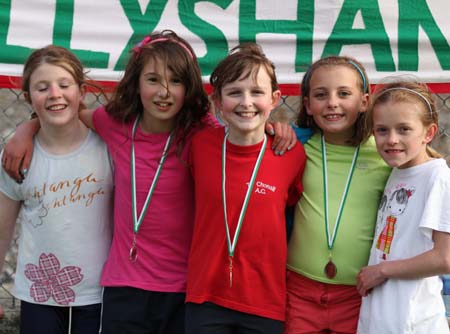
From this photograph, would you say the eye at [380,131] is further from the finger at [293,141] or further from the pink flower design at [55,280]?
the pink flower design at [55,280]

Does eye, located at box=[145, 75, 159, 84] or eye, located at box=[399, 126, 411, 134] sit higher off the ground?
eye, located at box=[145, 75, 159, 84]

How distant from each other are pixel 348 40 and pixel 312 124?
0.96m

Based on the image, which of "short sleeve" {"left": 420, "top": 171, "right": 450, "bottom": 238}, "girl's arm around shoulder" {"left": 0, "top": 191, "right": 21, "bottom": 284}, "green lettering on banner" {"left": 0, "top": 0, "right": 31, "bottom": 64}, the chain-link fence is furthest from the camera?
the chain-link fence

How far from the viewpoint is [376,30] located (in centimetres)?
324

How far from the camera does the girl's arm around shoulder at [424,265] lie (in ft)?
6.47

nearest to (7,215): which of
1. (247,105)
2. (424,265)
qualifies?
(247,105)

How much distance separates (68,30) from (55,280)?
4.68 feet

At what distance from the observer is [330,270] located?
7.16 ft

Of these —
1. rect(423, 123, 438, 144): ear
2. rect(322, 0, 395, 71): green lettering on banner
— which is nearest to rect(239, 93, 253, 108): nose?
rect(423, 123, 438, 144): ear

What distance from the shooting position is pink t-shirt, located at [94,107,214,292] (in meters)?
2.26

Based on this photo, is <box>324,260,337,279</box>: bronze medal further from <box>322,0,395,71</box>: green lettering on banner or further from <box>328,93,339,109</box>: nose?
<box>322,0,395,71</box>: green lettering on banner

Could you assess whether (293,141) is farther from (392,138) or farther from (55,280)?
(55,280)

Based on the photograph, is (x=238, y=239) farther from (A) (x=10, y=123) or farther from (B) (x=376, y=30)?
(A) (x=10, y=123)

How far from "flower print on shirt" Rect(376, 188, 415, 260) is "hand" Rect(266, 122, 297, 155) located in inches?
15.5
